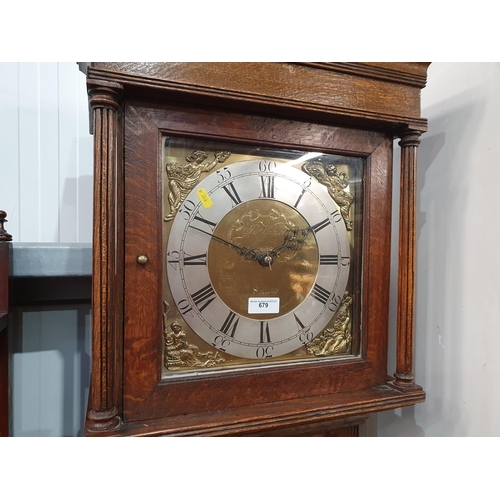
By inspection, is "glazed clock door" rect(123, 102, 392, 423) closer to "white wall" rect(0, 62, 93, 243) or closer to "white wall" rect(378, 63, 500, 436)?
"white wall" rect(378, 63, 500, 436)

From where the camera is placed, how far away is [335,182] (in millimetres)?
790

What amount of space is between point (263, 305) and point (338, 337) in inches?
8.0

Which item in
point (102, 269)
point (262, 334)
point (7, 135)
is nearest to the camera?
point (102, 269)

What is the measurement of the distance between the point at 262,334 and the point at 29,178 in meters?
0.79

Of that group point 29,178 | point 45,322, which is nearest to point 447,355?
point 45,322

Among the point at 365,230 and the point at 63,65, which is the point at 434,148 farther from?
the point at 63,65

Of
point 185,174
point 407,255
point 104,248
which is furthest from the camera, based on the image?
point 407,255

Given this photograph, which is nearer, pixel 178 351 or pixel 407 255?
pixel 178 351

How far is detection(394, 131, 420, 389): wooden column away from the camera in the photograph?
2.56 ft

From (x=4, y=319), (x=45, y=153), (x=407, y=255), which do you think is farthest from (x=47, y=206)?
(x=407, y=255)

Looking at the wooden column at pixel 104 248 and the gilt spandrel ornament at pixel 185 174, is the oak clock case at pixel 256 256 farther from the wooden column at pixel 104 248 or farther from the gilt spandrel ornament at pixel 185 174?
the wooden column at pixel 104 248

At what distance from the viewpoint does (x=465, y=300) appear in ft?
2.77

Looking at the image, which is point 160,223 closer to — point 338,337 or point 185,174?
point 185,174

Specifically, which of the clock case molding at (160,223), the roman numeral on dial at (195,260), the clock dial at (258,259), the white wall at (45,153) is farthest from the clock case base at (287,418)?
the white wall at (45,153)
